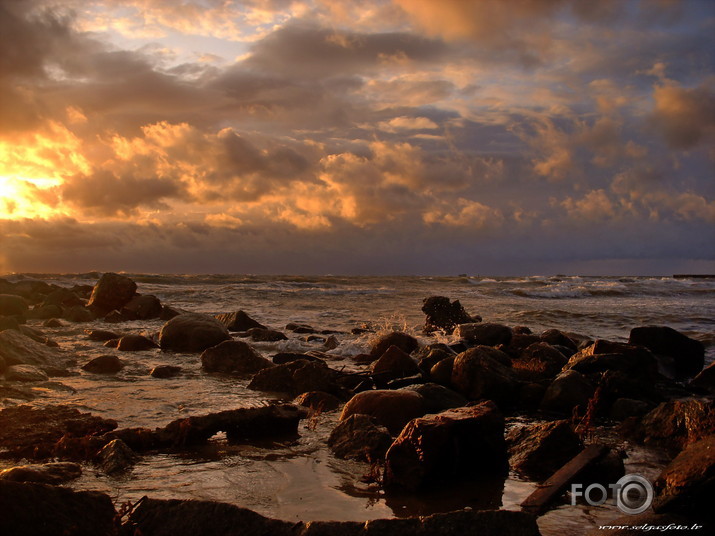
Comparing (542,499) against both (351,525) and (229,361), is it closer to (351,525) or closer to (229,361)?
(351,525)

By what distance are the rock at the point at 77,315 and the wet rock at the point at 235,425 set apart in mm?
14099

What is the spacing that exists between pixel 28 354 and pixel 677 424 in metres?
9.30

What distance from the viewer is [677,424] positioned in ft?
18.2

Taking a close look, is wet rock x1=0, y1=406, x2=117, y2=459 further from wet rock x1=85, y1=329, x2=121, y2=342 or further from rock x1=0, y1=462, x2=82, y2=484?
wet rock x1=85, y1=329, x2=121, y2=342

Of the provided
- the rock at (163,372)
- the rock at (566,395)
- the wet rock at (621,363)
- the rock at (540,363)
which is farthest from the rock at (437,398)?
the rock at (163,372)

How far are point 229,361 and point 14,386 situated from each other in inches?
122

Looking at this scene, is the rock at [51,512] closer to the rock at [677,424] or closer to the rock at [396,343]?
the rock at [677,424]

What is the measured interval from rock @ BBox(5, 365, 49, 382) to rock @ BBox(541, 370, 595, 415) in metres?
7.04

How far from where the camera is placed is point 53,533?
278 cm

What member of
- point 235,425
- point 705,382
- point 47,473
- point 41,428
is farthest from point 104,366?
point 705,382

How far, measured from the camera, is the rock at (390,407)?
19.0ft

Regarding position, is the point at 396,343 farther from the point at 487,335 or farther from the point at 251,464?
A: the point at 251,464

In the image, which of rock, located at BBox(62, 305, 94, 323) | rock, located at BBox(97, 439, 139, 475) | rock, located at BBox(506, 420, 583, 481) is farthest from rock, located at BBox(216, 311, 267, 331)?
rock, located at BBox(506, 420, 583, 481)

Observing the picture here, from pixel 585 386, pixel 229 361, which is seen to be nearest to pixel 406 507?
Answer: pixel 585 386
